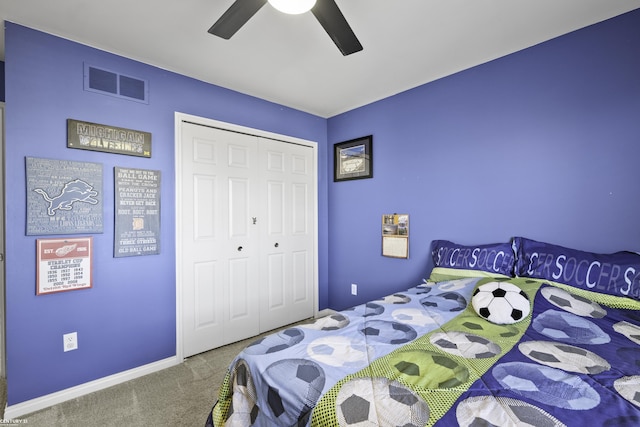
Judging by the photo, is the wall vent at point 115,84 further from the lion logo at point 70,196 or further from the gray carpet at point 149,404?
the gray carpet at point 149,404

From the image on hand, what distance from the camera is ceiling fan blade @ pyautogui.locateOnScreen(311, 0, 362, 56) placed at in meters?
1.34

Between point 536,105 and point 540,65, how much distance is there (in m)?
0.28

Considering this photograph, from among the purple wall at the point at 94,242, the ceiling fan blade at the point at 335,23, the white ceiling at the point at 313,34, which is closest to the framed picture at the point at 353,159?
the white ceiling at the point at 313,34

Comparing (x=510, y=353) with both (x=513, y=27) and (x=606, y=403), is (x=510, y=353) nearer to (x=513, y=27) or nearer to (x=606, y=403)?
(x=606, y=403)

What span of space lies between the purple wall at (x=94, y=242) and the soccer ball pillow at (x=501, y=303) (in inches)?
91.1

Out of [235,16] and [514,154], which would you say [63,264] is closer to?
[235,16]

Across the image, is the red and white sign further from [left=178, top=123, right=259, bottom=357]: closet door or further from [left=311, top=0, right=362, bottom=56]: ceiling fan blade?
[left=311, top=0, right=362, bottom=56]: ceiling fan blade

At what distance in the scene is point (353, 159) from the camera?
337 cm

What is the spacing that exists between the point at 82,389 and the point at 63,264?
0.90 meters

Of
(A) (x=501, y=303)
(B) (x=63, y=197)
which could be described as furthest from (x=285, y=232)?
(A) (x=501, y=303)

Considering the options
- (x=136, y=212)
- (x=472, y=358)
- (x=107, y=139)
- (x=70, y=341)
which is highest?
(x=107, y=139)

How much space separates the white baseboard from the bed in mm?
1341

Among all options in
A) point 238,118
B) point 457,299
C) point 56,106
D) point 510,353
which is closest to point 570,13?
point 457,299

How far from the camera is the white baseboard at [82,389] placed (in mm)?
1843
